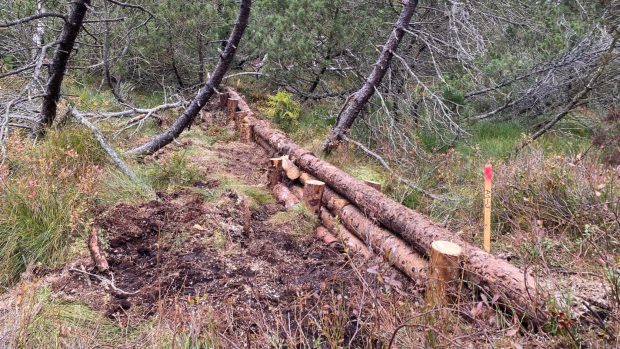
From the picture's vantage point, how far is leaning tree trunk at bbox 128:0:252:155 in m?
Answer: 5.46

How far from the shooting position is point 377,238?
4.13 metres

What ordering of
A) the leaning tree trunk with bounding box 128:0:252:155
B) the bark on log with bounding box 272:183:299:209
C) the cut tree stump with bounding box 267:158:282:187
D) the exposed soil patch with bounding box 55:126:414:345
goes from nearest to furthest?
the exposed soil patch with bounding box 55:126:414:345
the bark on log with bounding box 272:183:299:209
the leaning tree trunk with bounding box 128:0:252:155
the cut tree stump with bounding box 267:158:282:187

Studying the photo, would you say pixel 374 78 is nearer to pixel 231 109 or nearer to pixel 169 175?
pixel 169 175

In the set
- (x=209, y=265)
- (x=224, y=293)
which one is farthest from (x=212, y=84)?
(x=224, y=293)

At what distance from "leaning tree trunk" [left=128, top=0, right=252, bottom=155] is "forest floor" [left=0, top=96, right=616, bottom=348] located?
64cm

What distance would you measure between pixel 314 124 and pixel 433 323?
6774mm

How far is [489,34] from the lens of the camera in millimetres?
7207

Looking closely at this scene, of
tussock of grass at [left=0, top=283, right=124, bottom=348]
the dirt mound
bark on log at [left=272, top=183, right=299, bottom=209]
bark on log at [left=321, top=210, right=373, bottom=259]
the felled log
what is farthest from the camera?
bark on log at [left=272, top=183, right=299, bottom=209]

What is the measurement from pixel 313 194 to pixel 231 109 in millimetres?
5137

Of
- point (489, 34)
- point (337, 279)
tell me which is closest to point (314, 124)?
point (489, 34)

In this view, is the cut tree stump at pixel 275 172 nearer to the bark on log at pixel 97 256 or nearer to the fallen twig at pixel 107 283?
the bark on log at pixel 97 256

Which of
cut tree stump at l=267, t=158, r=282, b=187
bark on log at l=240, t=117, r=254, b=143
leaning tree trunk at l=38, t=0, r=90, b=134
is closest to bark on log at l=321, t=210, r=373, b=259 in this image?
cut tree stump at l=267, t=158, r=282, b=187

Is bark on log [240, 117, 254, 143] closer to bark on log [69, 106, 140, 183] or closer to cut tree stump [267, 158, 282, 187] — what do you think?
cut tree stump [267, 158, 282, 187]

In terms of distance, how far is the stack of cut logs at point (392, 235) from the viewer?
280 cm
